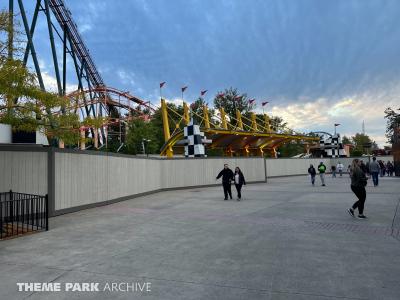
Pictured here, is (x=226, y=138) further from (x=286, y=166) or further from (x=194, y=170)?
(x=194, y=170)

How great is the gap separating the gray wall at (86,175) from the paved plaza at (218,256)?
1.58 m

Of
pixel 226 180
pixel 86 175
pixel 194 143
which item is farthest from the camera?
pixel 194 143

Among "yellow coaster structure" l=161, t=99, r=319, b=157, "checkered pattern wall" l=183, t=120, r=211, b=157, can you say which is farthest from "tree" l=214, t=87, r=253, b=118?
"checkered pattern wall" l=183, t=120, r=211, b=157

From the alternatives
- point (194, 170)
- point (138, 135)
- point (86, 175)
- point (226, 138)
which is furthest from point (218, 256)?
point (138, 135)

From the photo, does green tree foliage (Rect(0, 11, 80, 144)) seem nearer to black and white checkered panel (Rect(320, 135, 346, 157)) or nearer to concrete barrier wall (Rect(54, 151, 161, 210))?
concrete barrier wall (Rect(54, 151, 161, 210))

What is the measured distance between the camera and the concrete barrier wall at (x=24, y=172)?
1042 cm

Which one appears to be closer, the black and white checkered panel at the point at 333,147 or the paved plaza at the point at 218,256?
the paved plaza at the point at 218,256

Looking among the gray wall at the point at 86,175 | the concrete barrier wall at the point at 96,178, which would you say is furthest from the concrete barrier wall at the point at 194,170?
the concrete barrier wall at the point at 96,178

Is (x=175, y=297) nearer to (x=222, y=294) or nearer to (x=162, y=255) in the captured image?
(x=222, y=294)

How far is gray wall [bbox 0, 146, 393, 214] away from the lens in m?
10.7

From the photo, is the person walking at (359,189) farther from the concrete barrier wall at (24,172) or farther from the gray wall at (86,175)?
the concrete barrier wall at (24,172)

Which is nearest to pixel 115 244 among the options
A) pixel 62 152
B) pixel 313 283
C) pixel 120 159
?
pixel 313 283

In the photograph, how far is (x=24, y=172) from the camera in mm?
10742

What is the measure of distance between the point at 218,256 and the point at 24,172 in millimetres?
7812
